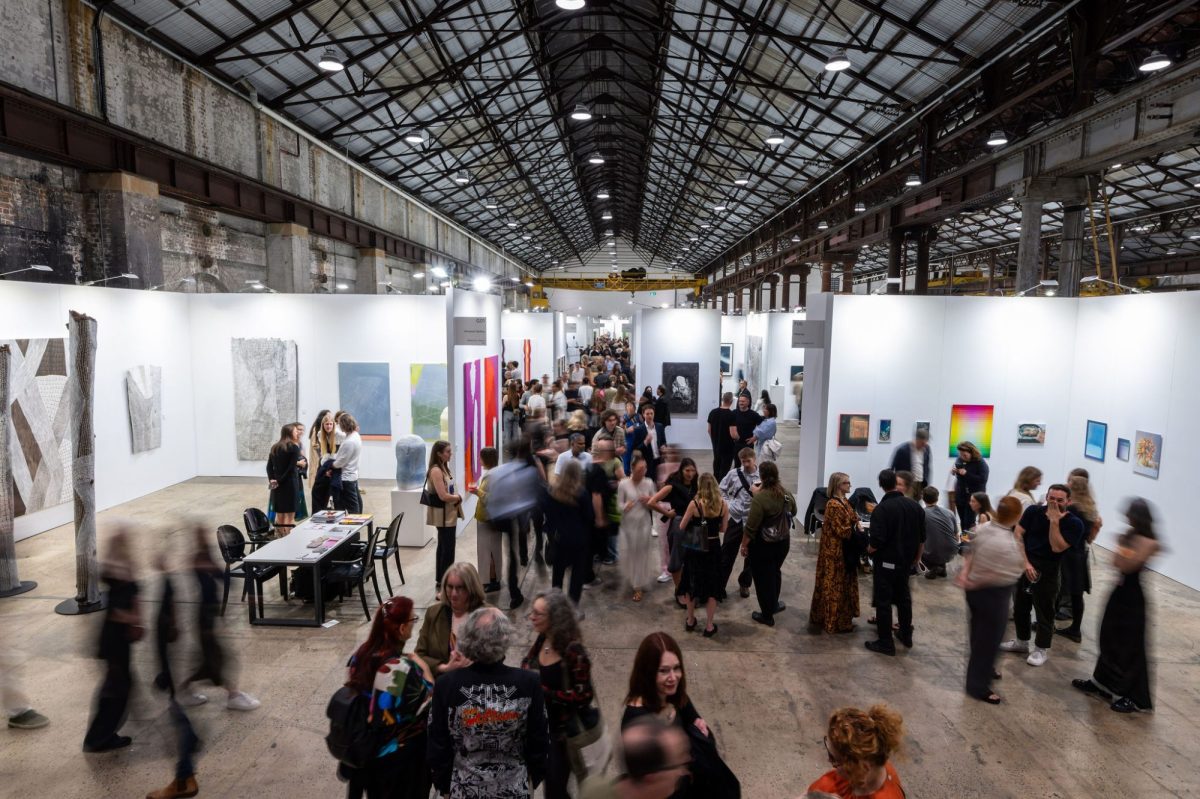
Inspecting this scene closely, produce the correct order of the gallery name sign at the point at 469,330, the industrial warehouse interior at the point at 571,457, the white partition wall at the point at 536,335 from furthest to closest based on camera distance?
the white partition wall at the point at 536,335 → the gallery name sign at the point at 469,330 → the industrial warehouse interior at the point at 571,457

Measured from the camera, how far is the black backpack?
2.58m

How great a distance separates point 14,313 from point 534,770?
831cm

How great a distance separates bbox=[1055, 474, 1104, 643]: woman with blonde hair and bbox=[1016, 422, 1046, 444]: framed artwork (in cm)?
331

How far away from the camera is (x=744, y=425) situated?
9.06m

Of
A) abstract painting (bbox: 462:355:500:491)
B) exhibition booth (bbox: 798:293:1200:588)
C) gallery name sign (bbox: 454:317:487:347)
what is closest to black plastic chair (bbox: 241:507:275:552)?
abstract painting (bbox: 462:355:500:491)

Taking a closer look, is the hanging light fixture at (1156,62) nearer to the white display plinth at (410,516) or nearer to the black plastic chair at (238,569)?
the white display plinth at (410,516)

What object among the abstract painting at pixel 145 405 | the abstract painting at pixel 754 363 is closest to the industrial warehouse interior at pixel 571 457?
the abstract painting at pixel 145 405

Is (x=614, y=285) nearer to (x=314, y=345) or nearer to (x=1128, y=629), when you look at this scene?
(x=314, y=345)

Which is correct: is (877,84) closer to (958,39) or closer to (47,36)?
(958,39)

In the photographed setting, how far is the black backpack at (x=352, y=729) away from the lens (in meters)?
2.58

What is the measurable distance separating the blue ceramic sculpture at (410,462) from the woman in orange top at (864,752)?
597 centimetres

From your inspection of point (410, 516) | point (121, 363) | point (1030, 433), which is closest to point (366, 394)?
point (121, 363)

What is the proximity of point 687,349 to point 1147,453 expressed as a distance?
311 inches

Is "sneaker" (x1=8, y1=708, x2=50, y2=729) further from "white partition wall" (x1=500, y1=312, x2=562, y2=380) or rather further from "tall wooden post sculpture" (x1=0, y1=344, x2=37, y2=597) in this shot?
"white partition wall" (x1=500, y1=312, x2=562, y2=380)
